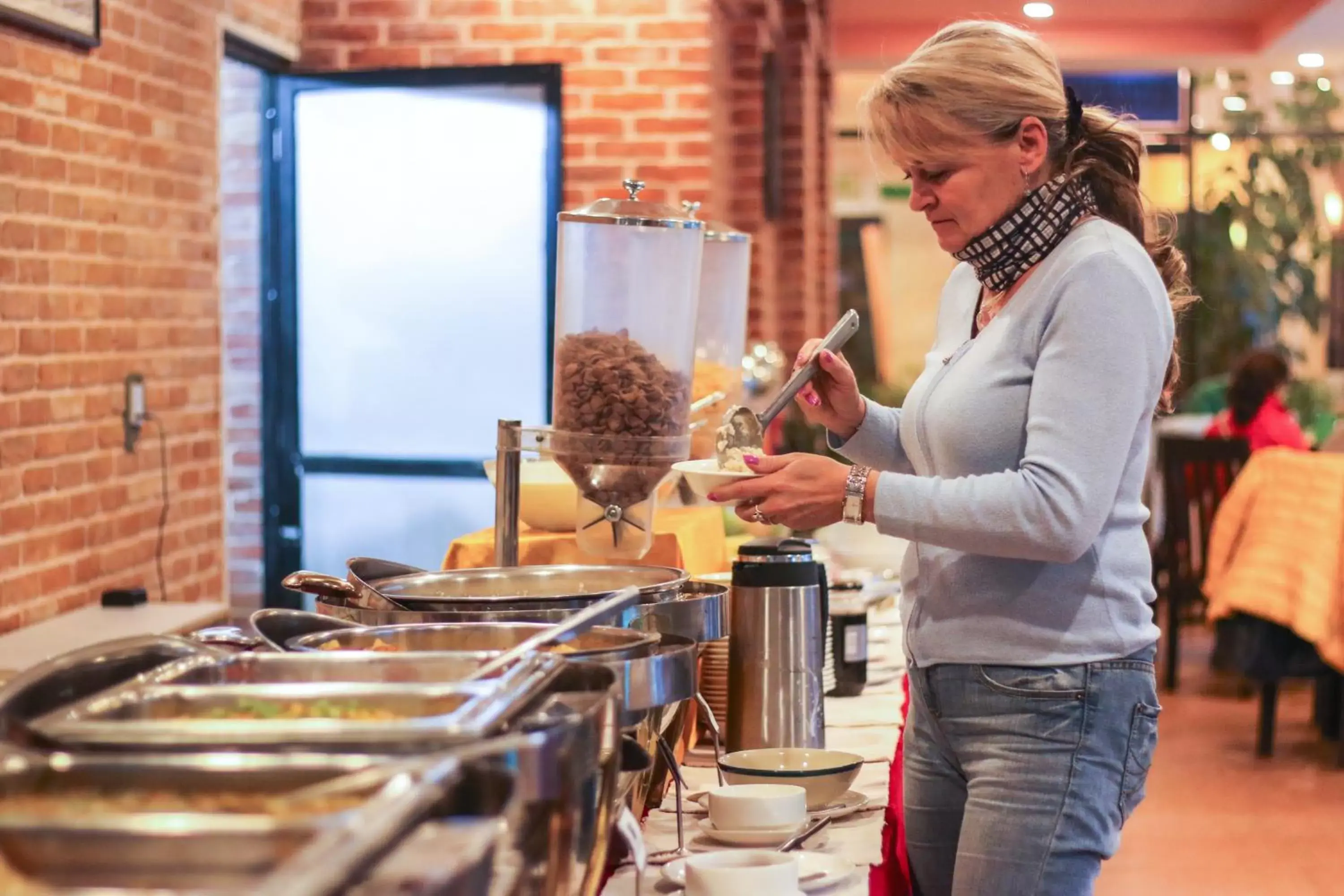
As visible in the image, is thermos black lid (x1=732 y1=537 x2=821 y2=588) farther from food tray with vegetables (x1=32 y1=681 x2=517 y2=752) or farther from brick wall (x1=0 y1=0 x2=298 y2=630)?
brick wall (x1=0 y1=0 x2=298 y2=630)

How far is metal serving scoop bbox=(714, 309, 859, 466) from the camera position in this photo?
1843mm

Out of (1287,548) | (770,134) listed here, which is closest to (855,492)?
(1287,548)

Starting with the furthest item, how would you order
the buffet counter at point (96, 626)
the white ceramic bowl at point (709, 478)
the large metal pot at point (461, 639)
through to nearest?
the buffet counter at point (96, 626) → the white ceramic bowl at point (709, 478) → the large metal pot at point (461, 639)

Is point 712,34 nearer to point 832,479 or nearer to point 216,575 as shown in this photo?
point 216,575

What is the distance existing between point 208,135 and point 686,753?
261 cm

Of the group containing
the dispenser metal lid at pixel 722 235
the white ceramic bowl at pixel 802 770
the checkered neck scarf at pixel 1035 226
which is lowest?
the white ceramic bowl at pixel 802 770

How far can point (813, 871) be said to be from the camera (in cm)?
145

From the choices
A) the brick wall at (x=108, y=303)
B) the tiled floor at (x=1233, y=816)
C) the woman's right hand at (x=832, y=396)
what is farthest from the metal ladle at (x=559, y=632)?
the tiled floor at (x=1233, y=816)

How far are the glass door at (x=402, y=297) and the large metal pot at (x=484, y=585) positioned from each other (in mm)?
2960

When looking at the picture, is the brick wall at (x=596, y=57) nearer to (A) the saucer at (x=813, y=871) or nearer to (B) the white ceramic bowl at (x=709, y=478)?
(B) the white ceramic bowl at (x=709, y=478)

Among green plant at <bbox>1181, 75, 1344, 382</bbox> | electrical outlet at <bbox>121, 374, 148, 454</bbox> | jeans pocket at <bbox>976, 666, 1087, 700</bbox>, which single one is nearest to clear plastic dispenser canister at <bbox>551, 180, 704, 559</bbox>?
jeans pocket at <bbox>976, 666, 1087, 700</bbox>

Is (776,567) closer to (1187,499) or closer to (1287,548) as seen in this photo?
(1287,548)

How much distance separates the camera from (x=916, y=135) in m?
1.56

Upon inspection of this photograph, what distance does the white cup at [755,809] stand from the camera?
5.09 ft
